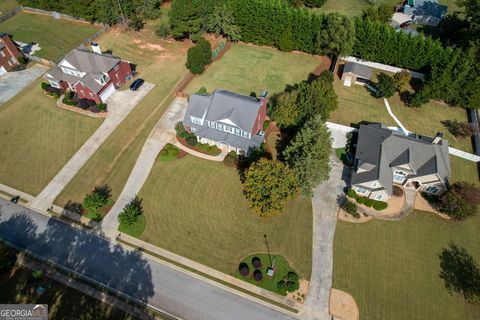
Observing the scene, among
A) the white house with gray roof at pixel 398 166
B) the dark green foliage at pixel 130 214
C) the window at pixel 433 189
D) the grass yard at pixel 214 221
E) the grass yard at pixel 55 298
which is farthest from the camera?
the window at pixel 433 189

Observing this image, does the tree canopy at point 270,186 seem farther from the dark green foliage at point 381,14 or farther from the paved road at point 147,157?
the dark green foliage at point 381,14

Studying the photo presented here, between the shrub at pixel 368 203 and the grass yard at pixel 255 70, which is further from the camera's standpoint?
the grass yard at pixel 255 70

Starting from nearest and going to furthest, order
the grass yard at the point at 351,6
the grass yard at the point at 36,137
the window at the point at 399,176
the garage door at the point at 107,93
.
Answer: the window at the point at 399,176
the grass yard at the point at 36,137
the garage door at the point at 107,93
the grass yard at the point at 351,6

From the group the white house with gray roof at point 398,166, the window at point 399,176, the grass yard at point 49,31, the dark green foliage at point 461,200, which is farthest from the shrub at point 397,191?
the grass yard at point 49,31

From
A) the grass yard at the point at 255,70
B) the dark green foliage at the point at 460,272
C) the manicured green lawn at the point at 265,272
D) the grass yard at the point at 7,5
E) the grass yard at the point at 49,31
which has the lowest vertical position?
the dark green foliage at the point at 460,272

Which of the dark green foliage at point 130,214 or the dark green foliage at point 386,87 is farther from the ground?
the dark green foliage at point 386,87

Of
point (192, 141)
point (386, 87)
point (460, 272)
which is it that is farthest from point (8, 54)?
point (460, 272)
